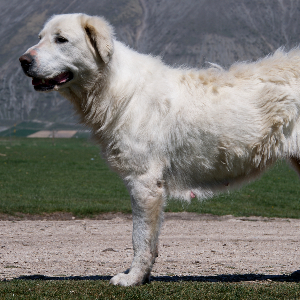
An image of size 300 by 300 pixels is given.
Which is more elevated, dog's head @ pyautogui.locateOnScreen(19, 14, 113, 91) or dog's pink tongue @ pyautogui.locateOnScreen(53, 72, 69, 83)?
dog's head @ pyautogui.locateOnScreen(19, 14, 113, 91)

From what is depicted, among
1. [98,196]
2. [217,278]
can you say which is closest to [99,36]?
[217,278]

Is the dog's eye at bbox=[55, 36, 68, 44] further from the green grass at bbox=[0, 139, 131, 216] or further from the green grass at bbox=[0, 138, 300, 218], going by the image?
the green grass at bbox=[0, 139, 131, 216]

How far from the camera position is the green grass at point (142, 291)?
483 centimetres

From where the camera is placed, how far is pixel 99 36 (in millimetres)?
5215

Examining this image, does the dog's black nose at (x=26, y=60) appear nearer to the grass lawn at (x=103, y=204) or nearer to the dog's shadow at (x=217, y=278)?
the grass lawn at (x=103, y=204)

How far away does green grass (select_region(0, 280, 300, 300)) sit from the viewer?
483 centimetres

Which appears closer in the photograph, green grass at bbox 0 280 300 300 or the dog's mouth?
green grass at bbox 0 280 300 300

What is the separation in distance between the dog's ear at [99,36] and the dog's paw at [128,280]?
2.34 m

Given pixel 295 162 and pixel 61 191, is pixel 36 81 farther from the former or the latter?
pixel 61 191

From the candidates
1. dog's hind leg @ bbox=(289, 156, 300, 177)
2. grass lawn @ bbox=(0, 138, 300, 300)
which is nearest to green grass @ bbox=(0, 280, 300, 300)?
grass lawn @ bbox=(0, 138, 300, 300)

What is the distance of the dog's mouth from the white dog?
11mm

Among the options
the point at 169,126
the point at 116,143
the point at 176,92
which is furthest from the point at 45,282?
the point at 176,92

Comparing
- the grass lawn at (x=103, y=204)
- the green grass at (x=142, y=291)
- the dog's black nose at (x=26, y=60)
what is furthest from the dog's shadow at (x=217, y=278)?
the dog's black nose at (x=26, y=60)

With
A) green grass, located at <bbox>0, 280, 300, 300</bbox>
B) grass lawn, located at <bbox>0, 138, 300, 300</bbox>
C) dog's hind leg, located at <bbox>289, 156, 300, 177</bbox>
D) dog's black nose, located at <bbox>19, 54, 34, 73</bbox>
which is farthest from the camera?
dog's hind leg, located at <bbox>289, 156, 300, 177</bbox>
